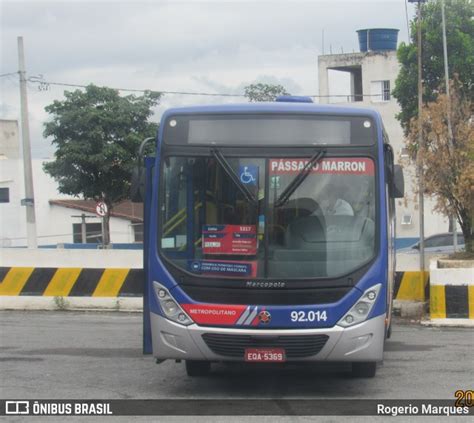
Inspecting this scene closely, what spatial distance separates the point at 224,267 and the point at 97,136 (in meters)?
28.3

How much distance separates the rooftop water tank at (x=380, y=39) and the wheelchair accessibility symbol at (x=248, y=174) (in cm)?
4732

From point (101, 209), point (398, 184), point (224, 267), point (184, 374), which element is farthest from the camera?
point (101, 209)

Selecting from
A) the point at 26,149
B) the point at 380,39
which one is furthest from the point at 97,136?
the point at 380,39

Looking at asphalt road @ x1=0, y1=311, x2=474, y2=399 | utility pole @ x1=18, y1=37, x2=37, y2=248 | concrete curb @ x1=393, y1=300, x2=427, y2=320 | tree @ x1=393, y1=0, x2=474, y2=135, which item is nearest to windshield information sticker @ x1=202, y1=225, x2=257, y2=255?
asphalt road @ x1=0, y1=311, x2=474, y2=399

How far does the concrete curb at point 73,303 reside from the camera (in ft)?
52.7

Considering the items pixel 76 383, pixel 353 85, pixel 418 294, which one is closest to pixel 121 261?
pixel 418 294

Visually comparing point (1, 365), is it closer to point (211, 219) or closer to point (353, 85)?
point (211, 219)

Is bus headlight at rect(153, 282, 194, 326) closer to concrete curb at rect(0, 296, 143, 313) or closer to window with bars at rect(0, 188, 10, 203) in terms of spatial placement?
concrete curb at rect(0, 296, 143, 313)

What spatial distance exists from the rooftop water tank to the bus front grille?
157 feet

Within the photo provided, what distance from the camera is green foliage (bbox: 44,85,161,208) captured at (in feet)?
118

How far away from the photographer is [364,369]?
31.3ft

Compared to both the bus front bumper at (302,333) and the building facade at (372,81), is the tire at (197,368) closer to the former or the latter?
the bus front bumper at (302,333)

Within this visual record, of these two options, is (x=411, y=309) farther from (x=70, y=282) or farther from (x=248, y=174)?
(x=248, y=174)

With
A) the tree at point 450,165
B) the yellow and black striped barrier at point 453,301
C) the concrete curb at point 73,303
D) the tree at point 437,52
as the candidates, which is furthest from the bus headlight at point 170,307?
the tree at point 437,52
